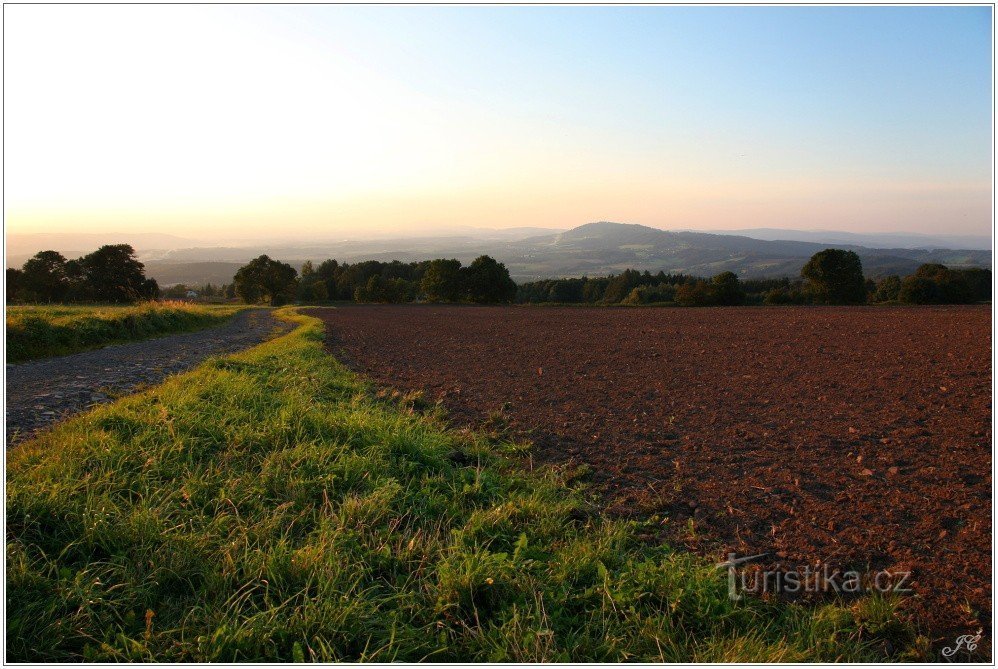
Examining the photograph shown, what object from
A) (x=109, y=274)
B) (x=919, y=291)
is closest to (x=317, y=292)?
(x=109, y=274)

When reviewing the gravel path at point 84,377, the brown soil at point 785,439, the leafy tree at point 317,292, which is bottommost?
the brown soil at point 785,439

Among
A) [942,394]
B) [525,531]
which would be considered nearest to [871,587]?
[525,531]

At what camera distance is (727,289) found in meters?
50.4

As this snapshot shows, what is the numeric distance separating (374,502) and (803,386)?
26.5ft

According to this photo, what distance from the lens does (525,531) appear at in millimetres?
4043

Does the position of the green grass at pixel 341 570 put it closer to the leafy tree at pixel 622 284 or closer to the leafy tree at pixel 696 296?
the leafy tree at pixel 696 296

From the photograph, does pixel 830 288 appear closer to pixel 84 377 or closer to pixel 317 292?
pixel 84 377

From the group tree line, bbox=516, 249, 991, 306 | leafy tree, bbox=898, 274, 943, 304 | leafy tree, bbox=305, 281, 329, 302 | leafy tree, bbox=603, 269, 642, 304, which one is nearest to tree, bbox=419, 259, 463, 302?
leafy tree, bbox=305, 281, 329, 302

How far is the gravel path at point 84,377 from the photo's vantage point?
6.68 meters

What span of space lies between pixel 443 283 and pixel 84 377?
63.6 metres

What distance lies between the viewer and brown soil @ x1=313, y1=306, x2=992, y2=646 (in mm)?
3830

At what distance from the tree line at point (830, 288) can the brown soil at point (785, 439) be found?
108 feet

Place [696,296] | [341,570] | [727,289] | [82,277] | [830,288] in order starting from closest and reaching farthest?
Result: [341,570]
[82,277]
[696,296]
[727,289]
[830,288]

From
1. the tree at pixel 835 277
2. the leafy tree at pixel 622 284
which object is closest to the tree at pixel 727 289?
the tree at pixel 835 277
